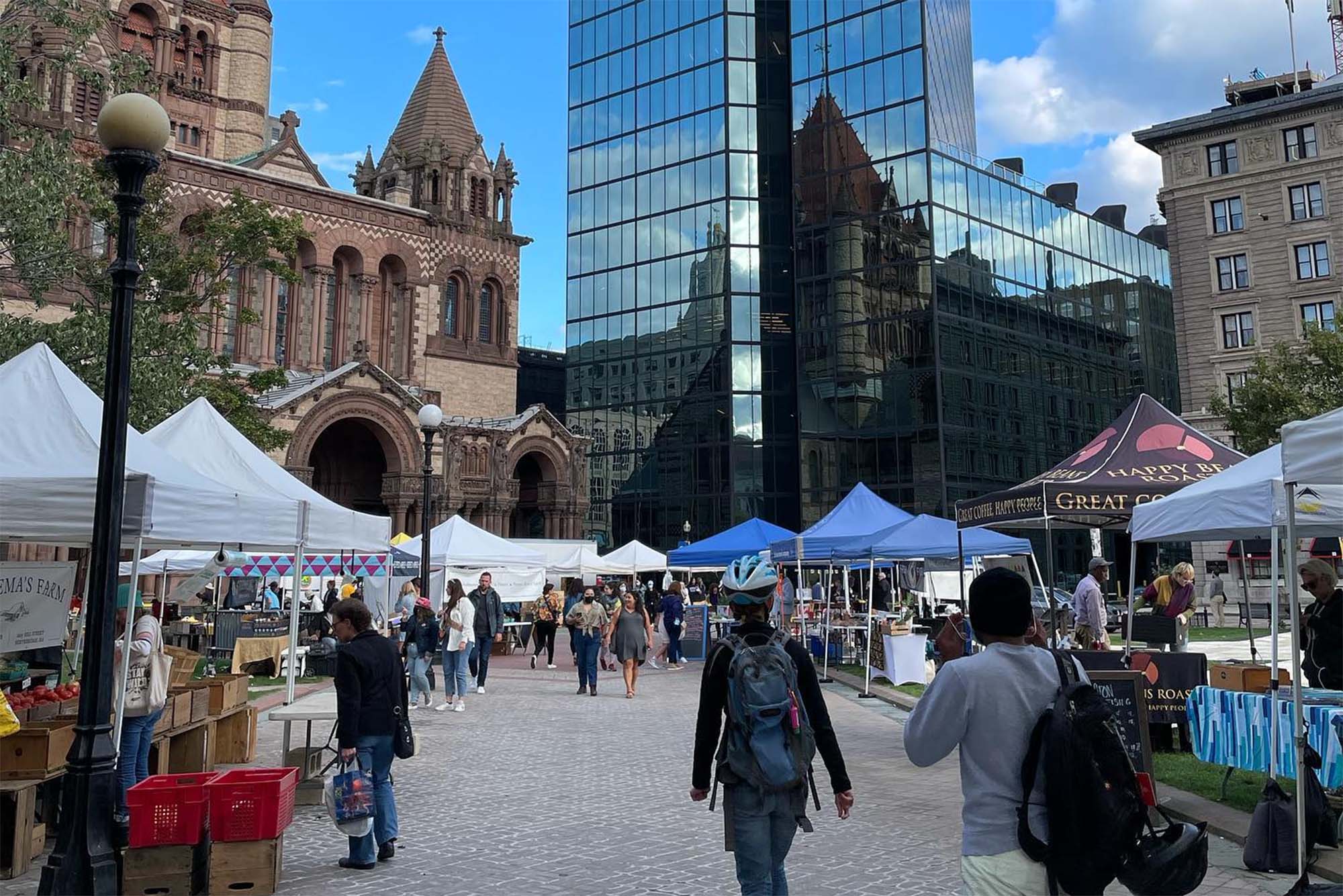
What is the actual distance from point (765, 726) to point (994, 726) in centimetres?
115

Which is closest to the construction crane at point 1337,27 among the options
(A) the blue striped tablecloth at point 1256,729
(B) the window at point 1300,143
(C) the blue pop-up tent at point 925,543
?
(B) the window at point 1300,143

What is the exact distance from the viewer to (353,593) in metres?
21.5

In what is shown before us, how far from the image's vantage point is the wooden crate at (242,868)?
20.7 ft

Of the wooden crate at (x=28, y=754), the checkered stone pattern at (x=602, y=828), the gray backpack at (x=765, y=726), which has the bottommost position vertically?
the checkered stone pattern at (x=602, y=828)

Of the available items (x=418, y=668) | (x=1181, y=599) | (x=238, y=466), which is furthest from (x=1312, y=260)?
(x=238, y=466)

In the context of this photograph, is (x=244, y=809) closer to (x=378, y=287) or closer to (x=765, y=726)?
(x=765, y=726)

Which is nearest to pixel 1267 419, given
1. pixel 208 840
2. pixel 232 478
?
pixel 232 478

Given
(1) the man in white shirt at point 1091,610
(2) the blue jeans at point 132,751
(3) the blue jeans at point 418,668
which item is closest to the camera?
(2) the blue jeans at point 132,751

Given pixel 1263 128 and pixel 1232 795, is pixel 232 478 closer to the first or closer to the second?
pixel 1232 795

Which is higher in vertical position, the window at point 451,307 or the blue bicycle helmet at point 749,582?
the window at point 451,307

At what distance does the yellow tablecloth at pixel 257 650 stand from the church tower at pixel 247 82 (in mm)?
43806

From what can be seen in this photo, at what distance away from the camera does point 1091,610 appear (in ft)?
42.4

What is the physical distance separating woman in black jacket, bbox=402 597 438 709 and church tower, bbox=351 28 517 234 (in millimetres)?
38951

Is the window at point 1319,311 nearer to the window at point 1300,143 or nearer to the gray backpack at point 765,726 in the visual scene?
the window at point 1300,143
